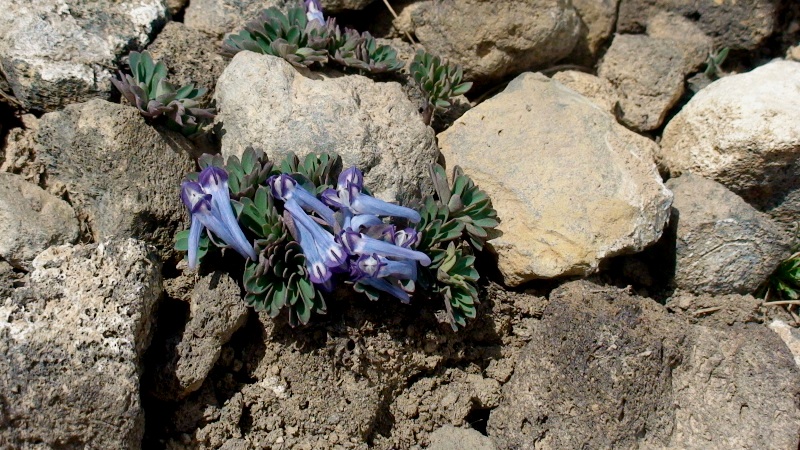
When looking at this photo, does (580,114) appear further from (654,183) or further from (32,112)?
(32,112)

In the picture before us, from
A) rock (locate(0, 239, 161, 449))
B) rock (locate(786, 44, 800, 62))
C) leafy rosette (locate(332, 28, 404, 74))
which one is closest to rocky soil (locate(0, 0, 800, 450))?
rock (locate(0, 239, 161, 449))

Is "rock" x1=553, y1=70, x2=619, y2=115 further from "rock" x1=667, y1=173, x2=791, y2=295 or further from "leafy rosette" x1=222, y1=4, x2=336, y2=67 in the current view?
Answer: "leafy rosette" x1=222, y1=4, x2=336, y2=67

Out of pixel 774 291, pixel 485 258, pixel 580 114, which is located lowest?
pixel 774 291

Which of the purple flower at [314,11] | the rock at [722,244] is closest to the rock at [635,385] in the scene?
the rock at [722,244]

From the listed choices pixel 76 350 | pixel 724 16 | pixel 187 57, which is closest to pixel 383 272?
pixel 76 350

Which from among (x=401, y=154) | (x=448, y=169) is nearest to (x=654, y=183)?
(x=448, y=169)

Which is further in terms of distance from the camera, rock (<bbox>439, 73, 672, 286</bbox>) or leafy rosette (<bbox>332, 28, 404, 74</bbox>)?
leafy rosette (<bbox>332, 28, 404, 74</bbox>)
